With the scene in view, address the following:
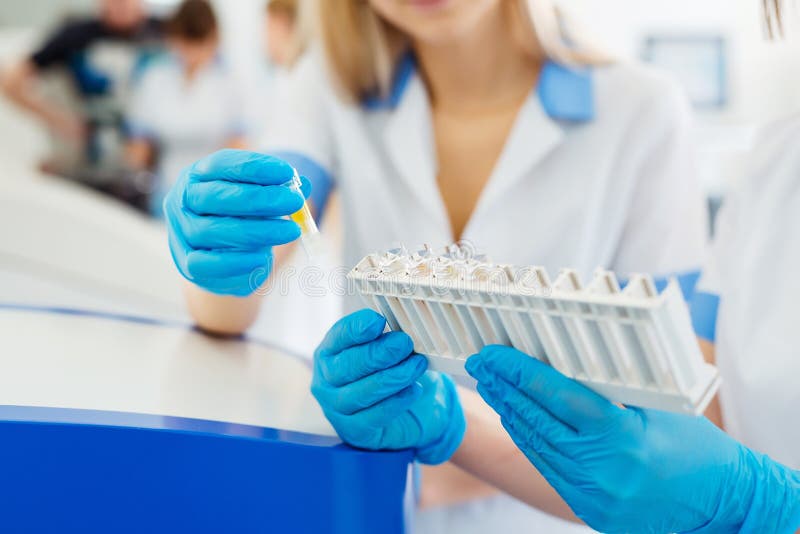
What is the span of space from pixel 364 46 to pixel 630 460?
34.8 inches

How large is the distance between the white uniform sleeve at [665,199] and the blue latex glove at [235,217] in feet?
1.88

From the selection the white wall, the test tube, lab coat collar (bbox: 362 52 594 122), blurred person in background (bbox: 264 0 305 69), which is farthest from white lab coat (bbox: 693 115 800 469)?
blurred person in background (bbox: 264 0 305 69)

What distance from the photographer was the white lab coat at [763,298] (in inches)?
32.8

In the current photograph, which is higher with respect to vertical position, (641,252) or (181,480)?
(181,480)

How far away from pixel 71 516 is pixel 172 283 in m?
1.30

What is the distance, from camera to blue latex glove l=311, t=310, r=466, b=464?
0.68m

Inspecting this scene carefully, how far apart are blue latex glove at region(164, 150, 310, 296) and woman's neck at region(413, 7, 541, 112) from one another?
54 cm

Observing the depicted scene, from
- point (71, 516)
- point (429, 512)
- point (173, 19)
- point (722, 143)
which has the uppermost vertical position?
point (173, 19)

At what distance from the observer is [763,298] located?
0.89 meters

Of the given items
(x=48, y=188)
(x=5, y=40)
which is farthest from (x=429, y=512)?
(x=5, y=40)

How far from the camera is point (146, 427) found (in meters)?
0.64

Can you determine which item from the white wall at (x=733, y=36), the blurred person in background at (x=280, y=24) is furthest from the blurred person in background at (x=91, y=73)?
the white wall at (x=733, y=36)

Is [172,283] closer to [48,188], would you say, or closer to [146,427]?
[48,188]

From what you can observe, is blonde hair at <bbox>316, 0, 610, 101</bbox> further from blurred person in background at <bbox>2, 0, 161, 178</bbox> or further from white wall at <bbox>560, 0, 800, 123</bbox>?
blurred person in background at <bbox>2, 0, 161, 178</bbox>
